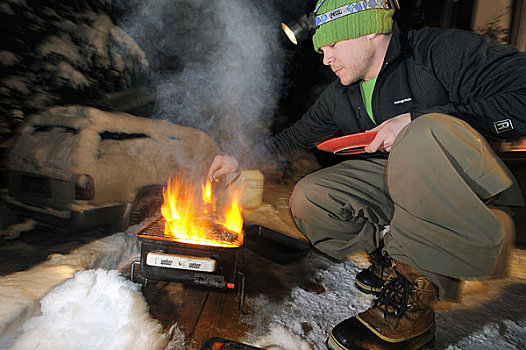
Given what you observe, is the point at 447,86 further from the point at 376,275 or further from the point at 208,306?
the point at 208,306

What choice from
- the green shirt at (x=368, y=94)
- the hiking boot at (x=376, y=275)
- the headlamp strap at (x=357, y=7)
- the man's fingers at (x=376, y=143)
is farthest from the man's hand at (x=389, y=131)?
the hiking boot at (x=376, y=275)

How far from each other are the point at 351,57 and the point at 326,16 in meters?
0.39

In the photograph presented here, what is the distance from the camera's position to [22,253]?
3.45 m

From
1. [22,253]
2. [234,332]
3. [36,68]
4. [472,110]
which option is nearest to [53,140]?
[22,253]

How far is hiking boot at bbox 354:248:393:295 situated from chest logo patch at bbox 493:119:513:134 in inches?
49.8

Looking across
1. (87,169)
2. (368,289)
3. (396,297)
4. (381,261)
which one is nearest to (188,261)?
(396,297)

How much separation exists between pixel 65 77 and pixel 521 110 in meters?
10.8

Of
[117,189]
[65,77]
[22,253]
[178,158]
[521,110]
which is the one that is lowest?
[22,253]

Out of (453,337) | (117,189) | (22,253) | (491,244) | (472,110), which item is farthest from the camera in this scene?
(117,189)

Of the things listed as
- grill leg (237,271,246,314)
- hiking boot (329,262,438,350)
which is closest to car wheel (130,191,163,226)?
grill leg (237,271,246,314)

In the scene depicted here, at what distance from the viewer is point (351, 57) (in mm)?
2311

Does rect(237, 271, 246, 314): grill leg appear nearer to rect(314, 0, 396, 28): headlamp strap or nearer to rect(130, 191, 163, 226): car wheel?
rect(314, 0, 396, 28): headlamp strap

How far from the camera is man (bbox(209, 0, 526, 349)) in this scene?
58.9 inches

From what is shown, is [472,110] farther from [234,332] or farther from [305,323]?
[234,332]
